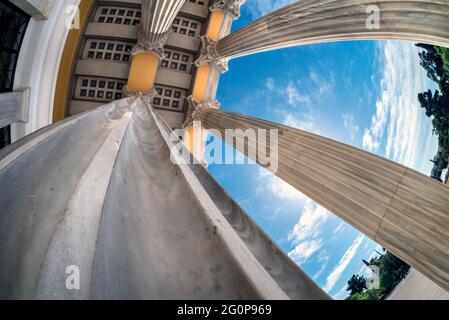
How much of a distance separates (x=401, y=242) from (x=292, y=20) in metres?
7.31

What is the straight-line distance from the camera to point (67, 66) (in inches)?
567

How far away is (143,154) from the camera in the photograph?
3578mm

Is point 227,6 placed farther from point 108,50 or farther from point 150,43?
point 108,50

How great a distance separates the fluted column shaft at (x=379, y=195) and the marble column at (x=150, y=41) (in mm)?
7924

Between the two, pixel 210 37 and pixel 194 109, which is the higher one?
pixel 210 37

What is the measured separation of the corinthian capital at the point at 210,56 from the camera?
15.6 meters

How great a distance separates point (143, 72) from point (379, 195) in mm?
13245

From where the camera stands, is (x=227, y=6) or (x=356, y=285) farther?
(x=356, y=285)

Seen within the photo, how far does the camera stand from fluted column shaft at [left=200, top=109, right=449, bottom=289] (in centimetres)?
448

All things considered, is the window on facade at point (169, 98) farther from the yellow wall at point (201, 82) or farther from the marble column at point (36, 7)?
the marble column at point (36, 7)

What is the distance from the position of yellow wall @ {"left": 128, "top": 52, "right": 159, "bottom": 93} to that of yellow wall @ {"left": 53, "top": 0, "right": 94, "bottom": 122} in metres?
2.99

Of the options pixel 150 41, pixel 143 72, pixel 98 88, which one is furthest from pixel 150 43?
pixel 98 88

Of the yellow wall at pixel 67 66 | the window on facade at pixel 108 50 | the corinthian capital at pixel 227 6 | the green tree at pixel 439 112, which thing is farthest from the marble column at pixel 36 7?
the green tree at pixel 439 112
